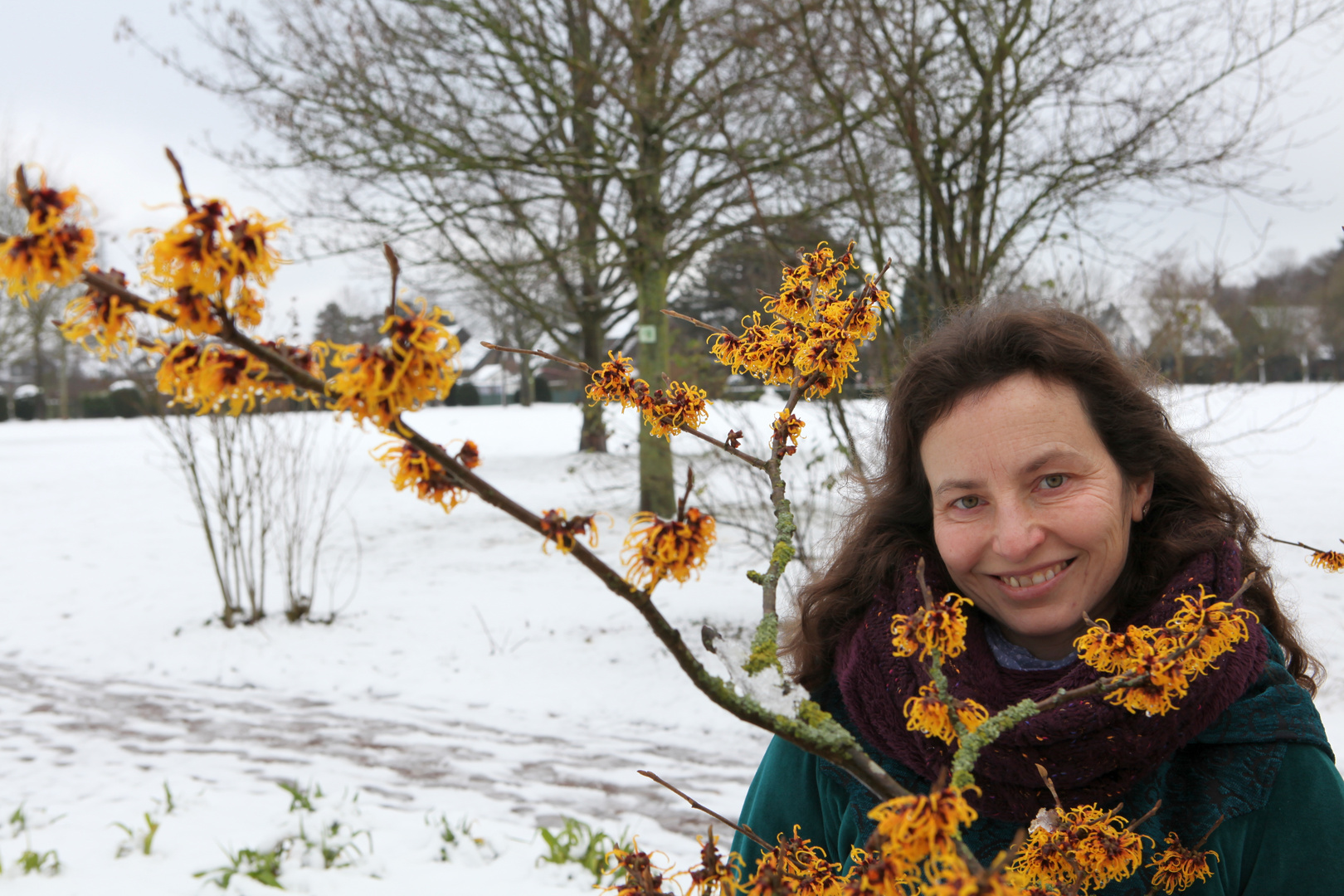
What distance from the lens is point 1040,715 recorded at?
1391 millimetres

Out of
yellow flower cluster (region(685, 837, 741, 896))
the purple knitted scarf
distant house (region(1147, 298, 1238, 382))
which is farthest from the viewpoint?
distant house (region(1147, 298, 1238, 382))

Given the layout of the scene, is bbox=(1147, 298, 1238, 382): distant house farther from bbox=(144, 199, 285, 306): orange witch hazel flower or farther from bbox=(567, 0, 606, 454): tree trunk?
bbox=(144, 199, 285, 306): orange witch hazel flower

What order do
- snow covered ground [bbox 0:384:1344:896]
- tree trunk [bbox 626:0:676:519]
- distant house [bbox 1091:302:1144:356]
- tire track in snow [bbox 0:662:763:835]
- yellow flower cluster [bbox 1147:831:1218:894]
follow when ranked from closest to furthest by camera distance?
yellow flower cluster [bbox 1147:831:1218:894]
snow covered ground [bbox 0:384:1344:896]
tire track in snow [bbox 0:662:763:835]
distant house [bbox 1091:302:1144:356]
tree trunk [bbox 626:0:676:519]

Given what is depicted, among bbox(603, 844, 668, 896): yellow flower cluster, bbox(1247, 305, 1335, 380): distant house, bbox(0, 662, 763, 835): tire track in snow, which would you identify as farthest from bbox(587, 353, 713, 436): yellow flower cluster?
bbox(1247, 305, 1335, 380): distant house

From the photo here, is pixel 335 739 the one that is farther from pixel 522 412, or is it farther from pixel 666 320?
pixel 522 412

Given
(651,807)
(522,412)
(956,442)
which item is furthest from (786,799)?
(522,412)

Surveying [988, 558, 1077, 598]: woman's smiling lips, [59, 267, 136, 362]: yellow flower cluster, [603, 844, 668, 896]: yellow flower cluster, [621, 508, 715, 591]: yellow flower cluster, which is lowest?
[603, 844, 668, 896]: yellow flower cluster

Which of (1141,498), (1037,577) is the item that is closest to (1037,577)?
(1037,577)

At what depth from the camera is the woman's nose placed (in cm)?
139

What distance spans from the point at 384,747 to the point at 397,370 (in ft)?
17.3

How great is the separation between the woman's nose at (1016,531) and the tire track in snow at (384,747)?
3221 millimetres

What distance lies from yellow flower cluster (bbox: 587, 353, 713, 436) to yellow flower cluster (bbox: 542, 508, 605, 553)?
432 millimetres

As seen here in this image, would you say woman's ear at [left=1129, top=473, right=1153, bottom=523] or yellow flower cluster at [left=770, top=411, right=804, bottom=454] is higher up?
yellow flower cluster at [left=770, top=411, right=804, bottom=454]

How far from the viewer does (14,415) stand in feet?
131
